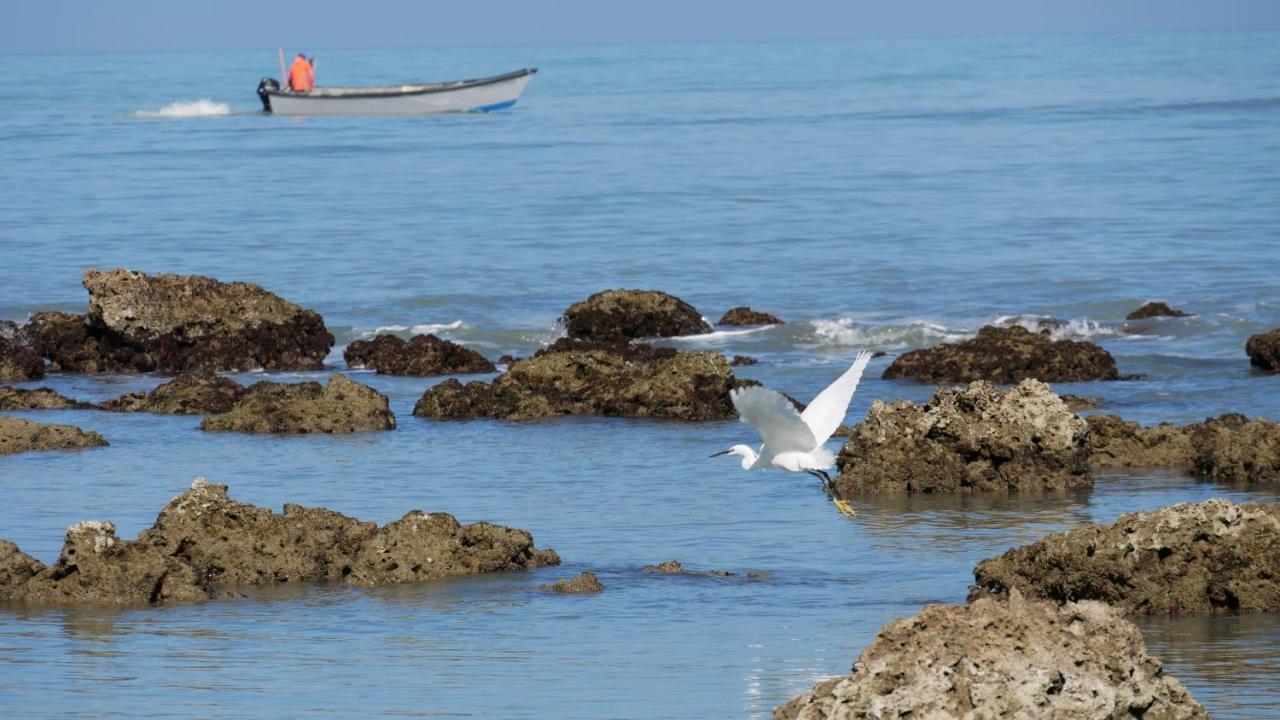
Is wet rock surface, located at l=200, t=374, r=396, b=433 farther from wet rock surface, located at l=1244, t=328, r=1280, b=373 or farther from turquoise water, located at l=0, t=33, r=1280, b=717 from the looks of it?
wet rock surface, located at l=1244, t=328, r=1280, b=373

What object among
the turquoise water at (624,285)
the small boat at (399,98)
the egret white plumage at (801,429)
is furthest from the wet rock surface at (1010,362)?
the small boat at (399,98)

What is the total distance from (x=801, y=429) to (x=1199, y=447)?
4501 mm

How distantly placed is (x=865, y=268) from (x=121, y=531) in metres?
19.3

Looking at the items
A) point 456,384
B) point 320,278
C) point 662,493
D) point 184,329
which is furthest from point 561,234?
point 662,493

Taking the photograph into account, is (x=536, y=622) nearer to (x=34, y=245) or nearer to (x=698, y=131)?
(x=34, y=245)

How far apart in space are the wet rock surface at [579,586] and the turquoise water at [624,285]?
0.10 m

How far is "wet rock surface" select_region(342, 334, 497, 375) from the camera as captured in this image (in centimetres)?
1973

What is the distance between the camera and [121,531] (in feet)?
39.2

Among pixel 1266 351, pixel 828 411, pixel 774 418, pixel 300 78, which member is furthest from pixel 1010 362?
pixel 300 78

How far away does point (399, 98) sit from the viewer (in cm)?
7906

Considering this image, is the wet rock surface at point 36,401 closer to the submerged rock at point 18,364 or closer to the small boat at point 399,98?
the submerged rock at point 18,364

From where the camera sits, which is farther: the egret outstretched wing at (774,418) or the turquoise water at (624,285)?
the egret outstretched wing at (774,418)

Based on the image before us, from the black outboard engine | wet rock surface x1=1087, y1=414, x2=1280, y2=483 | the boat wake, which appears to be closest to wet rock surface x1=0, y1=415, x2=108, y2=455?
wet rock surface x1=1087, y1=414, x2=1280, y2=483

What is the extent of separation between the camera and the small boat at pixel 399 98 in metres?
78.1
